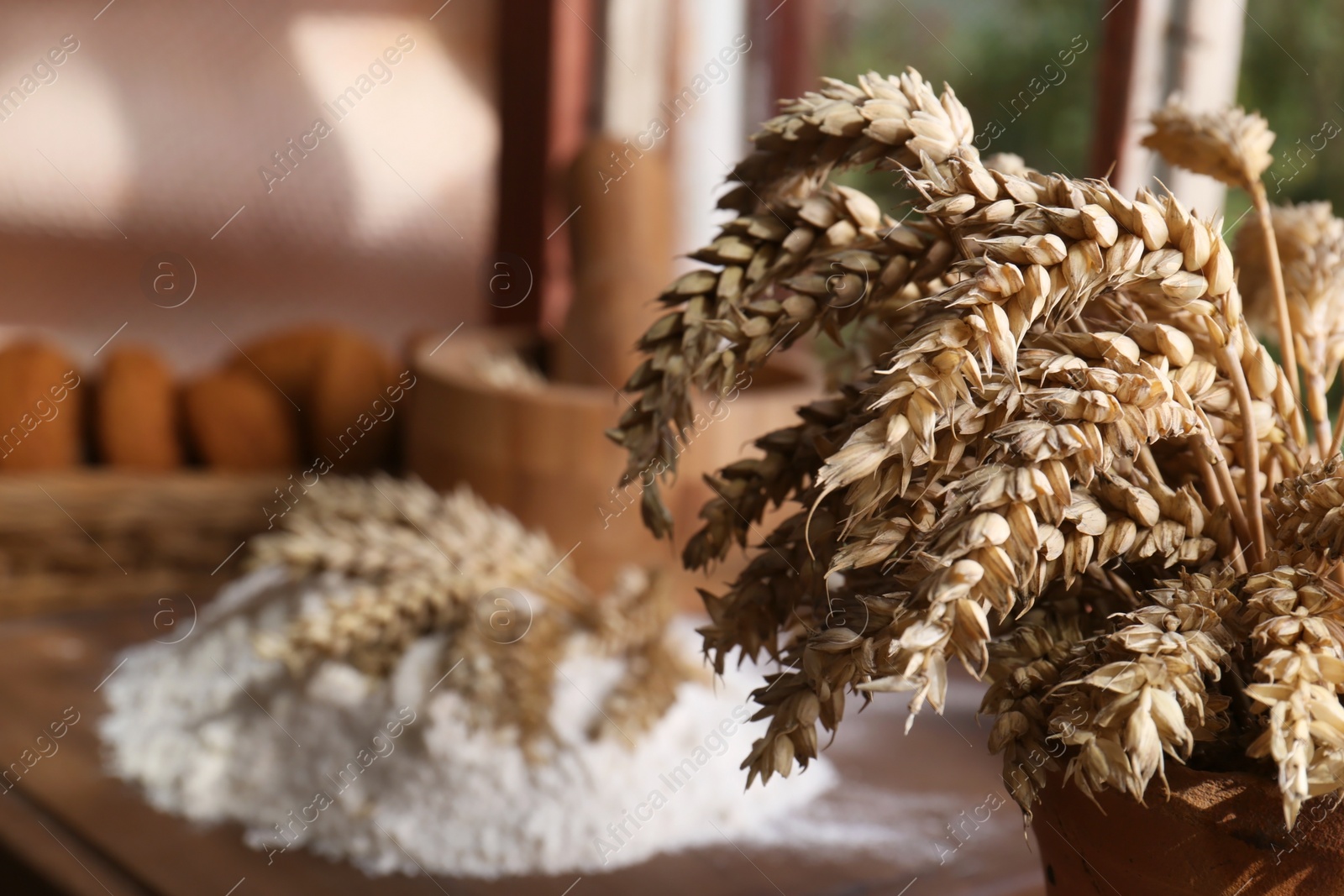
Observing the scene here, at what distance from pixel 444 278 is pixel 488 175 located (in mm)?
182

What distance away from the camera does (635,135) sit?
177 cm

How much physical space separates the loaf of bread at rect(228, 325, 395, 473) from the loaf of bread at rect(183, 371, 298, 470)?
0.11 ft

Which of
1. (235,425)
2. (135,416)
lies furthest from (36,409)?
(235,425)

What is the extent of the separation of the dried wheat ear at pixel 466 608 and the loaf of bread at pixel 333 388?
0.36 m

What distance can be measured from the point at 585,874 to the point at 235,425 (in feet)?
2.57

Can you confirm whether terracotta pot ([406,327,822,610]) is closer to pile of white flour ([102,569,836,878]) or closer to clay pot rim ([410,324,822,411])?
clay pot rim ([410,324,822,411])

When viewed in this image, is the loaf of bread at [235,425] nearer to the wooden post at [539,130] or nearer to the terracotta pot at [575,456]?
the terracotta pot at [575,456]

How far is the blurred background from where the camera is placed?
1062mm

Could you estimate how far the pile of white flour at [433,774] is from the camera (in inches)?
30.8

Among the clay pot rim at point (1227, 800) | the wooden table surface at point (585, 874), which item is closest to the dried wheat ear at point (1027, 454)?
the clay pot rim at point (1227, 800)

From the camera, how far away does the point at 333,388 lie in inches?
53.5

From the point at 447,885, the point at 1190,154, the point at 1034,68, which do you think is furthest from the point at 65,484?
the point at 1034,68

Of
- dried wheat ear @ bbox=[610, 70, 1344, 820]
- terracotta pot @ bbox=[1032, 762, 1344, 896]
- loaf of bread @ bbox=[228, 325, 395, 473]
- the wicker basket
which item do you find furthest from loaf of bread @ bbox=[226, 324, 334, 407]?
terracotta pot @ bbox=[1032, 762, 1344, 896]

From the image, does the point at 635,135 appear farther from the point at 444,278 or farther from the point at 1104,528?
the point at 1104,528
